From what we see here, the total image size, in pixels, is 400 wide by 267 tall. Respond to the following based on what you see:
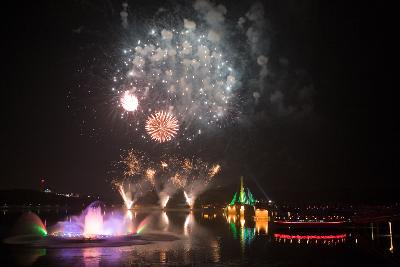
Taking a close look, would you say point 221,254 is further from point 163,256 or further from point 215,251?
point 163,256

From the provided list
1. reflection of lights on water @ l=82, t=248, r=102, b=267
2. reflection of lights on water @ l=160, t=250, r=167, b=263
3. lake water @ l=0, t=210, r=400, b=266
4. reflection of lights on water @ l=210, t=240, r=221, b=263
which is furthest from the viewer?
reflection of lights on water @ l=210, t=240, r=221, b=263

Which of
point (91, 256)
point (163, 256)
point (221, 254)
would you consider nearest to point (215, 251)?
point (221, 254)

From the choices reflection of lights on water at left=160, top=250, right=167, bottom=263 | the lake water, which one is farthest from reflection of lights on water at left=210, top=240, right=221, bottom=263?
reflection of lights on water at left=160, top=250, right=167, bottom=263

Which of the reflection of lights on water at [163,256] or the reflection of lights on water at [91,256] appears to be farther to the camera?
the reflection of lights on water at [163,256]

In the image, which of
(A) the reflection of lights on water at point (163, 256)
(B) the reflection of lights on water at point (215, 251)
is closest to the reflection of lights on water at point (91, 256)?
(A) the reflection of lights on water at point (163, 256)

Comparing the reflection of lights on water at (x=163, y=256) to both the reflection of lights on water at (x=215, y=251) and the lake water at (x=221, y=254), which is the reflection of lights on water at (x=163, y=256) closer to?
the lake water at (x=221, y=254)

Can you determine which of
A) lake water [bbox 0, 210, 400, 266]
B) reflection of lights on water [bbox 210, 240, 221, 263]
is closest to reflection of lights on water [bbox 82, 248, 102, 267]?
lake water [bbox 0, 210, 400, 266]

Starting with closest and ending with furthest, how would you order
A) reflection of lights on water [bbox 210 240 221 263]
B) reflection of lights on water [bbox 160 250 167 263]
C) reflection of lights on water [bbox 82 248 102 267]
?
1. reflection of lights on water [bbox 82 248 102 267]
2. reflection of lights on water [bbox 160 250 167 263]
3. reflection of lights on water [bbox 210 240 221 263]

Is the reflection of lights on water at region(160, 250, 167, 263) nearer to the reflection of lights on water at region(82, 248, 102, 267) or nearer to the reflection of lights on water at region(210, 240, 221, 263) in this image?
the reflection of lights on water at region(210, 240, 221, 263)

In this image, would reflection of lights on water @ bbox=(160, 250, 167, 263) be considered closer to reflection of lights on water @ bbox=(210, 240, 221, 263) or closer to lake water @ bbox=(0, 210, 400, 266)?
lake water @ bbox=(0, 210, 400, 266)

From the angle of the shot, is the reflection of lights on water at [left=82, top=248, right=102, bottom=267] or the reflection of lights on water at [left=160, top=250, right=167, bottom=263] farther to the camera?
the reflection of lights on water at [left=160, top=250, right=167, bottom=263]

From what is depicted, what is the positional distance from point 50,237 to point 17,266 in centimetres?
1448

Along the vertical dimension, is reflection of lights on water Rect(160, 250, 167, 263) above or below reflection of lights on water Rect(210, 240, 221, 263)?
above

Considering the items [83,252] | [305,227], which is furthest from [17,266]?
[305,227]
